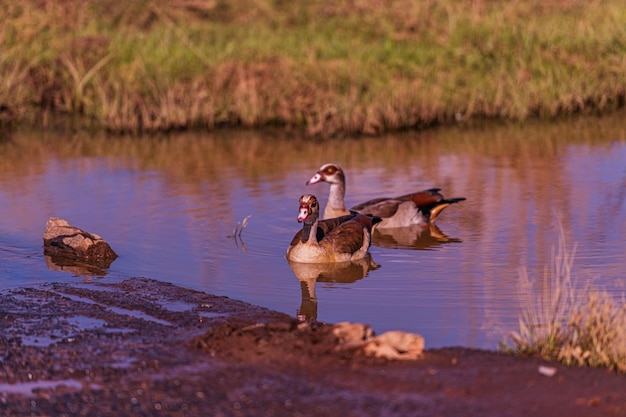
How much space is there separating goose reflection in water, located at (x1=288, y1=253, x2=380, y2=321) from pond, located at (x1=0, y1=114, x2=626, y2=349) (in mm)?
28

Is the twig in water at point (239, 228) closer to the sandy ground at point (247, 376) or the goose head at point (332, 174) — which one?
the goose head at point (332, 174)

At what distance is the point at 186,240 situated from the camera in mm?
11016

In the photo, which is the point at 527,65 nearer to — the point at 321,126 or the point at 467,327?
A: the point at 321,126

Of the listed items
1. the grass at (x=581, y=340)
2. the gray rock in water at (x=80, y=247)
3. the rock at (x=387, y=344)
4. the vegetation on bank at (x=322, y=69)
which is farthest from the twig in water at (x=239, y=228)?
the vegetation on bank at (x=322, y=69)

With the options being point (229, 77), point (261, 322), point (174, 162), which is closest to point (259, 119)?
point (229, 77)

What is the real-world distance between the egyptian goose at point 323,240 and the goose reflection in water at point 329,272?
0.16ft

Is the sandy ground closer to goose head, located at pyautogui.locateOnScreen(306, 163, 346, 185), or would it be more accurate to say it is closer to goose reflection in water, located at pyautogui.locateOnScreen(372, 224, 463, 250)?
goose reflection in water, located at pyautogui.locateOnScreen(372, 224, 463, 250)

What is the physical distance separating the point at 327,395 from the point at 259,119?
39.5ft

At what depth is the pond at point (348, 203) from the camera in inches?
356

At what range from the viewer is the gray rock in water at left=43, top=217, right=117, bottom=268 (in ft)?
33.5

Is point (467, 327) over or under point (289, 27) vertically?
under

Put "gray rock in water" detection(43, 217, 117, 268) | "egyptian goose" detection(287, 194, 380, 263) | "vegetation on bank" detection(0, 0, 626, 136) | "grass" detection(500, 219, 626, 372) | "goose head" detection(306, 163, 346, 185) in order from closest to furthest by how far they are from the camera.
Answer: "grass" detection(500, 219, 626, 372), "gray rock in water" detection(43, 217, 117, 268), "egyptian goose" detection(287, 194, 380, 263), "goose head" detection(306, 163, 346, 185), "vegetation on bank" detection(0, 0, 626, 136)

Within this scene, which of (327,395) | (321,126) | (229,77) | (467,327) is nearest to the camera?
(327,395)

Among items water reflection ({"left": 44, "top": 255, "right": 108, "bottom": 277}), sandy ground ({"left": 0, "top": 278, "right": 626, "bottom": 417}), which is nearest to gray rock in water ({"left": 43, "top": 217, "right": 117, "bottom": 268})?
water reflection ({"left": 44, "top": 255, "right": 108, "bottom": 277})
